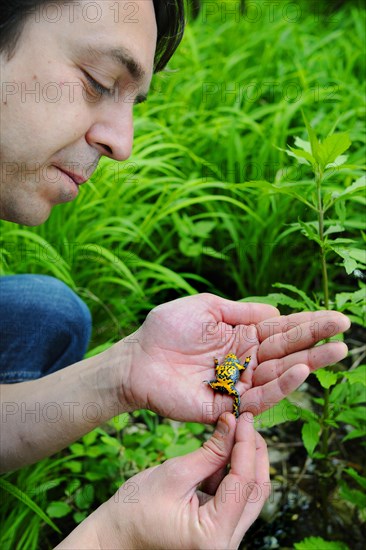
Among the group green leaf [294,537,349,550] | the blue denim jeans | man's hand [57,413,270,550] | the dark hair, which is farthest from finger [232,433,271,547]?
the dark hair

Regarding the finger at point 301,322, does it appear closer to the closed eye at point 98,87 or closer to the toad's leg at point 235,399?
the toad's leg at point 235,399

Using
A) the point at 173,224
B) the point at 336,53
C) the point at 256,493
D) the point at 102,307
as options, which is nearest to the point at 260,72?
the point at 336,53

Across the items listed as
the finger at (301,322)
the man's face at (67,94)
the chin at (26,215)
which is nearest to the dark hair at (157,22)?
the man's face at (67,94)

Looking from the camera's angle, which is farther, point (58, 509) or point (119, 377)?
point (58, 509)

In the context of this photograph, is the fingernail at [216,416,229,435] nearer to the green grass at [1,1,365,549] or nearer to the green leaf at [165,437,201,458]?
the green leaf at [165,437,201,458]

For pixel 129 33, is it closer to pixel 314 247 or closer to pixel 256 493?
pixel 256 493

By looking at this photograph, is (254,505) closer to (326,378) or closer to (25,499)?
(326,378)

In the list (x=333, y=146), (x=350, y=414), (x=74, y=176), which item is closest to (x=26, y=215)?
(x=74, y=176)
